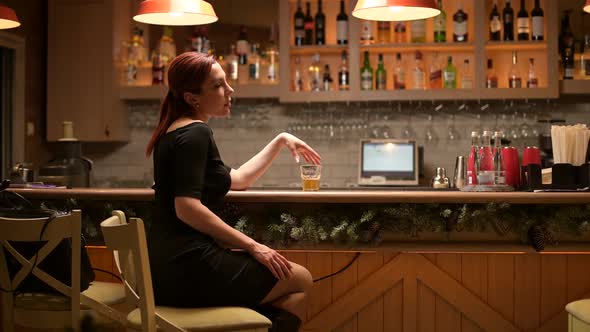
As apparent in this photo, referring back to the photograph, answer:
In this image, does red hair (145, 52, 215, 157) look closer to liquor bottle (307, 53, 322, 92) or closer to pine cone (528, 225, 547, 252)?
pine cone (528, 225, 547, 252)

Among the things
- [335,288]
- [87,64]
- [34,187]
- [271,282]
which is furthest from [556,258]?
[87,64]

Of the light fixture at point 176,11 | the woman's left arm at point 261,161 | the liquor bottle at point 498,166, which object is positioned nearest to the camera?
the woman's left arm at point 261,161

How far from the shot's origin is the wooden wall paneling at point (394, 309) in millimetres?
3213

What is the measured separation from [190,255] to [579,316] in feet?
4.40

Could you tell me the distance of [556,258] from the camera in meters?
3.17

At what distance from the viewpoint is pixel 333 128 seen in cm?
586

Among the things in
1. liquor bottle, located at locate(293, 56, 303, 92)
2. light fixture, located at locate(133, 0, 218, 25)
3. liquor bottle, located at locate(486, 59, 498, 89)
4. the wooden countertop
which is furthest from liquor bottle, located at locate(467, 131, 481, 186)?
liquor bottle, located at locate(293, 56, 303, 92)

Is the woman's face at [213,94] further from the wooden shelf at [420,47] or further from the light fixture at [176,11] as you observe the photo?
the wooden shelf at [420,47]

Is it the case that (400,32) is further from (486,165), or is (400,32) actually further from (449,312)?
(449,312)

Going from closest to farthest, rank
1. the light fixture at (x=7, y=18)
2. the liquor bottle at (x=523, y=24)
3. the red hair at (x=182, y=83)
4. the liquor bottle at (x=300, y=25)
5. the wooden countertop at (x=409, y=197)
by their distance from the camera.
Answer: the red hair at (x=182, y=83), the wooden countertop at (x=409, y=197), the light fixture at (x=7, y=18), the liquor bottle at (x=523, y=24), the liquor bottle at (x=300, y=25)

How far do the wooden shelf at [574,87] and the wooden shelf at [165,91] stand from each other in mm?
2038

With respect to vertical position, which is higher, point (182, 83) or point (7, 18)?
point (7, 18)

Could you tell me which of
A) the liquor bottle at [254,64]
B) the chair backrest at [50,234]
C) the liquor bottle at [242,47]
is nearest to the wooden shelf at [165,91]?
the liquor bottle at [254,64]

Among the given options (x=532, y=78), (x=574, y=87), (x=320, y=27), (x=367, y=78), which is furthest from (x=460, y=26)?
(x=320, y=27)
